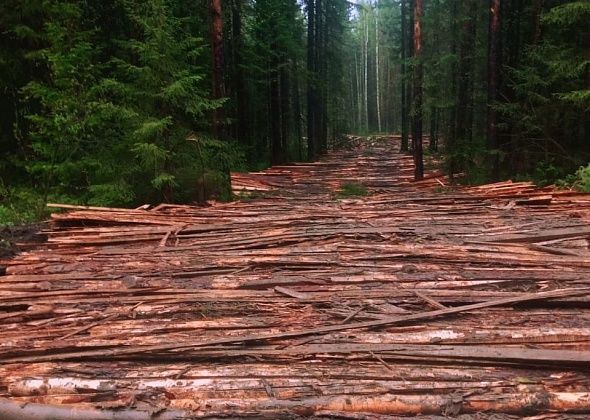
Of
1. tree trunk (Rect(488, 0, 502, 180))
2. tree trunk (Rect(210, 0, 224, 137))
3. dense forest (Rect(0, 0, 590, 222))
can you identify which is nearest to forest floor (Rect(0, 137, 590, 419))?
dense forest (Rect(0, 0, 590, 222))

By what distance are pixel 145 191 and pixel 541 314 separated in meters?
8.22

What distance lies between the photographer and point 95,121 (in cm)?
991

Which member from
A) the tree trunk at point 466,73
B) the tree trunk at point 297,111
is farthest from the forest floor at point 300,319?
the tree trunk at point 297,111

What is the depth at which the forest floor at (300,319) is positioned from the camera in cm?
311

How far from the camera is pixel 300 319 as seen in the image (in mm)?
4133

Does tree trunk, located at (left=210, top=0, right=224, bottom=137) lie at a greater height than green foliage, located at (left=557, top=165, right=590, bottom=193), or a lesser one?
greater

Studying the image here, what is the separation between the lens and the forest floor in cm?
311

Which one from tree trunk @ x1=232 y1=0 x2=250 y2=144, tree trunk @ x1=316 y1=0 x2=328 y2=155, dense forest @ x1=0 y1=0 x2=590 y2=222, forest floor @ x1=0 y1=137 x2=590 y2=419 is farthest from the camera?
tree trunk @ x1=316 y1=0 x2=328 y2=155

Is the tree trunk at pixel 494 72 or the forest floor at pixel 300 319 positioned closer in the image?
Result: the forest floor at pixel 300 319

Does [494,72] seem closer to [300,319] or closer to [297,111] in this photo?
[300,319]

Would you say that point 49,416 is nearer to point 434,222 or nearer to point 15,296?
point 15,296

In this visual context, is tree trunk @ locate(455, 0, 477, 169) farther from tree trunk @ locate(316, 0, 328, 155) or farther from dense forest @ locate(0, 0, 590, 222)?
tree trunk @ locate(316, 0, 328, 155)

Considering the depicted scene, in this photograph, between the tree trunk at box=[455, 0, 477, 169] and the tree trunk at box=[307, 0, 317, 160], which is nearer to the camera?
the tree trunk at box=[455, 0, 477, 169]

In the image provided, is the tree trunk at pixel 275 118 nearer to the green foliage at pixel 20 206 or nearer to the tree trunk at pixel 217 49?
the tree trunk at pixel 217 49
